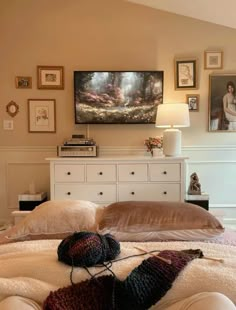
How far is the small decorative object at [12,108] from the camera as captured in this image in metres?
3.75

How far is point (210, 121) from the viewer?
12.3 ft

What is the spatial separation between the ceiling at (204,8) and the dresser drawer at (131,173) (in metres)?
1.84

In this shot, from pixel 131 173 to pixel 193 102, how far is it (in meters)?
1.21

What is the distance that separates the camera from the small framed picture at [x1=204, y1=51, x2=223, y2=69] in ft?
12.2

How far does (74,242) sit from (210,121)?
3.03 m

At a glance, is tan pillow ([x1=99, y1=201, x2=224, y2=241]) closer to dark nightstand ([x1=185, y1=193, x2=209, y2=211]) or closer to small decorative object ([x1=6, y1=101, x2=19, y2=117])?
dark nightstand ([x1=185, y1=193, x2=209, y2=211])

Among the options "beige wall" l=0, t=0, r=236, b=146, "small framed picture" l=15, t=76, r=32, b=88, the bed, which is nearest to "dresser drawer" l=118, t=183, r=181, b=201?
"beige wall" l=0, t=0, r=236, b=146

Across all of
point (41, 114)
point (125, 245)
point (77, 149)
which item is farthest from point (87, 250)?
point (41, 114)

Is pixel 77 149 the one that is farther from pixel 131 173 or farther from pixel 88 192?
pixel 131 173

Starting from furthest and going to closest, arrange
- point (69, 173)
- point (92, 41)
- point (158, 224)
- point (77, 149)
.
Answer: point (92, 41), point (77, 149), point (69, 173), point (158, 224)

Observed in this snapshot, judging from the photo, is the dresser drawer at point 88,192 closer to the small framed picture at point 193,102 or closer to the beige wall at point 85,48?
the beige wall at point 85,48

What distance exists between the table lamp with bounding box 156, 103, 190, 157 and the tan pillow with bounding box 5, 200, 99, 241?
5.98ft

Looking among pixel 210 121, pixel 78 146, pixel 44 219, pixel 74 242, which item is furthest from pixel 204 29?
pixel 74 242

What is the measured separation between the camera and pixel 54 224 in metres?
1.69
